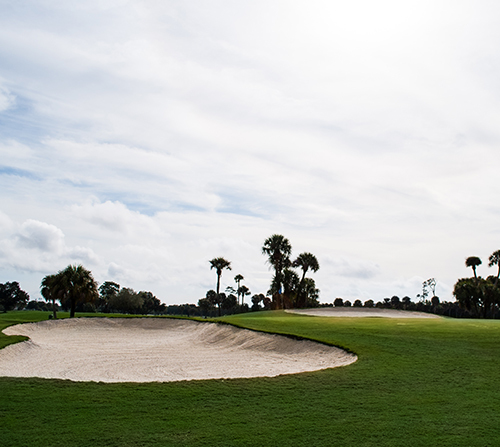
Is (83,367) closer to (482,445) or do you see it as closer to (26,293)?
(482,445)

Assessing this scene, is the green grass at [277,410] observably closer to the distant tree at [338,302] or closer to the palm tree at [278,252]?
the palm tree at [278,252]

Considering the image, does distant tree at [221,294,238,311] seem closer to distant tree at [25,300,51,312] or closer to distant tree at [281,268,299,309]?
distant tree at [281,268,299,309]

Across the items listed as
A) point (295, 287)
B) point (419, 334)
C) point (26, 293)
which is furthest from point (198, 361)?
point (26, 293)

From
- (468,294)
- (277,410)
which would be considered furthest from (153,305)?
(277,410)

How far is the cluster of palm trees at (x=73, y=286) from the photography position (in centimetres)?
4628

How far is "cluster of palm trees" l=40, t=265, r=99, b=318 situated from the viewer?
1822 inches

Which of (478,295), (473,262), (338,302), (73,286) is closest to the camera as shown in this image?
(73,286)

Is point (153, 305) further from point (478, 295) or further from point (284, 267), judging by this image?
point (478, 295)

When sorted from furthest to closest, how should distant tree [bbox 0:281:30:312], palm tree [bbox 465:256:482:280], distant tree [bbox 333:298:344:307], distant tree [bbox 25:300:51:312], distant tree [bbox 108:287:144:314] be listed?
distant tree [bbox 25:300:51:312], distant tree [bbox 0:281:30:312], distant tree [bbox 333:298:344:307], distant tree [bbox 108:287:144:314], palm tree [bbox 465:256:482:280]

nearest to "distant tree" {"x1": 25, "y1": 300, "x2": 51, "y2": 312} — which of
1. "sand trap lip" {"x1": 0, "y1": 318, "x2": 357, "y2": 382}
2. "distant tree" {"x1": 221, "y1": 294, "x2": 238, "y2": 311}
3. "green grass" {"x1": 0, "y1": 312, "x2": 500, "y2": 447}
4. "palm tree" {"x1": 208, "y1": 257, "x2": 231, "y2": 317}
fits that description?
"distant tree" {"x1": 221, "y1": 294, "x2": 238, "y2": 311}

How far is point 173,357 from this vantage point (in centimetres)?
2050

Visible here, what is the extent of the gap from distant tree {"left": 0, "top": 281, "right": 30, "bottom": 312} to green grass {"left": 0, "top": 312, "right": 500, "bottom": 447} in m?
116

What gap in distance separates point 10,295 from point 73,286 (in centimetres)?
8110

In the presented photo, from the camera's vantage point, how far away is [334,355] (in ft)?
56.9
